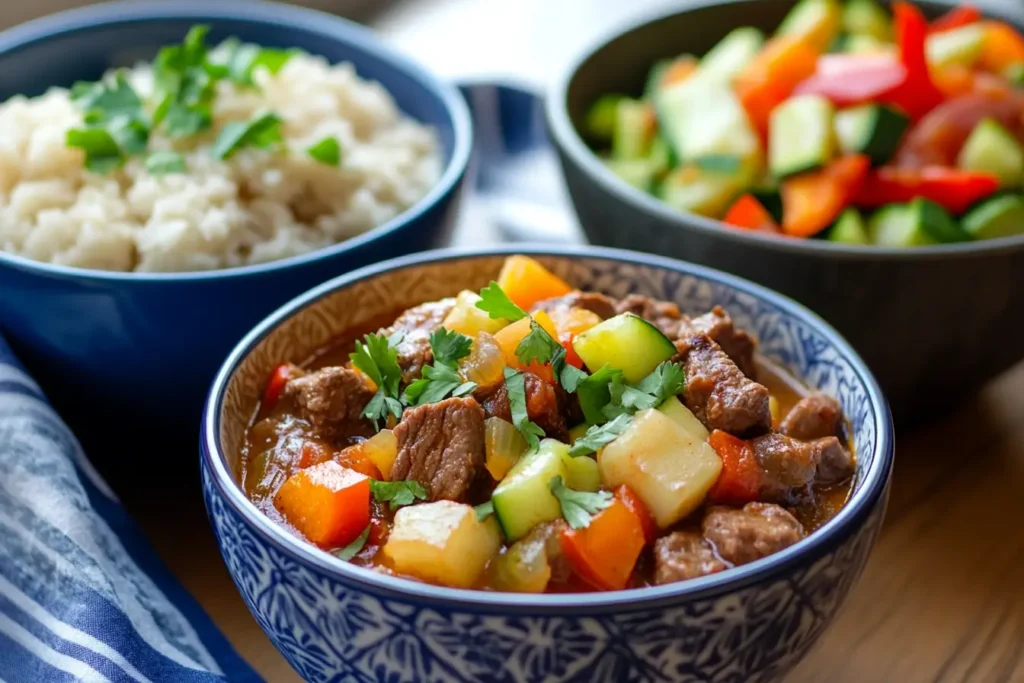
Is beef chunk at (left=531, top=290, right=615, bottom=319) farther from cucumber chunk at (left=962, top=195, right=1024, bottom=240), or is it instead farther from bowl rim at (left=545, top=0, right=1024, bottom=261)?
cucumber chunk at (left=962, top=195, right=1024, bottom=240)

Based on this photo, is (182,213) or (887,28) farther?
(887,28)

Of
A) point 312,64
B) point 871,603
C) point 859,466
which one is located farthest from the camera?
point 312,64

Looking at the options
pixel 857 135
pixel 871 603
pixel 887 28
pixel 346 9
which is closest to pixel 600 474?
pixel 871 603

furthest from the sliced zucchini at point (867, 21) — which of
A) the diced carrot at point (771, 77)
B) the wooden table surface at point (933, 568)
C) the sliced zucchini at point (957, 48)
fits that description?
the wooden table surface at point (933, 568)

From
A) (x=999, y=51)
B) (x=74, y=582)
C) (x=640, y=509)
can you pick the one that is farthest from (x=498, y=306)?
(x=999, y=51)

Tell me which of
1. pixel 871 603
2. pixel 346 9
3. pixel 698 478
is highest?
pixel 698 478

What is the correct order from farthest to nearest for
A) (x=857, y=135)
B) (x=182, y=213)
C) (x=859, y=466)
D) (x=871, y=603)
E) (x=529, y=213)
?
(x=529, y=213) < (x=857, y=135) < (x=182, y=213) < (x=871, y=603) < (x=859, y=466)

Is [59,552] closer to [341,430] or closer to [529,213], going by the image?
[341,430]
